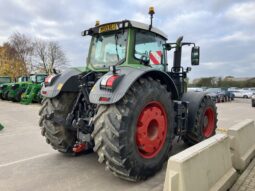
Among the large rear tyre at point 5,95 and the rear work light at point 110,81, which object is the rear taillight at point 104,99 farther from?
the large rear tyre at point 5,95

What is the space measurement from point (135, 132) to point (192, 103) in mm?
2102

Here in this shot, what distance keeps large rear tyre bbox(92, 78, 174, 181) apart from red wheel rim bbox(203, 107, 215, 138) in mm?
1892

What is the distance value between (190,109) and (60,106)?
8.36 ft

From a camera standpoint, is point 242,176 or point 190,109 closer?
point 242,176

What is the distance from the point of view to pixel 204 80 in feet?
163

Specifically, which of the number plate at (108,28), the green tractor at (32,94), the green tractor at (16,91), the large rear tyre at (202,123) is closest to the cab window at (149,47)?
the number plate at (108,28)

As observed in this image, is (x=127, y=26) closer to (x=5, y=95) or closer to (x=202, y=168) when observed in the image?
(x=202, y=168)

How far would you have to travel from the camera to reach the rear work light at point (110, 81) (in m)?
3.38

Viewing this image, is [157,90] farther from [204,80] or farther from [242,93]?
[204,80]

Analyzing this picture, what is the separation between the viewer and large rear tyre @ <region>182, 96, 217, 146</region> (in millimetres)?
5090

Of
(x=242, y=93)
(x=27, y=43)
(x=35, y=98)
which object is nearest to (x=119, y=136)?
(x=35, y=98)

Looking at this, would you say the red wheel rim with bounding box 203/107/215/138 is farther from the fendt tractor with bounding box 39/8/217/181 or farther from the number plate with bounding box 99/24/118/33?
the number plate with bounding box 99/24/118/33

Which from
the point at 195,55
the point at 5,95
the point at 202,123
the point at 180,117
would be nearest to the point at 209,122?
the point at 202,123

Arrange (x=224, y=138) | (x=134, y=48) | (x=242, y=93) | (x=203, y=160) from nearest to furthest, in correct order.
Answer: (x=203, y=160) < (x=224, y=138) < (x=134, y=48) < (x=242, y=93)
